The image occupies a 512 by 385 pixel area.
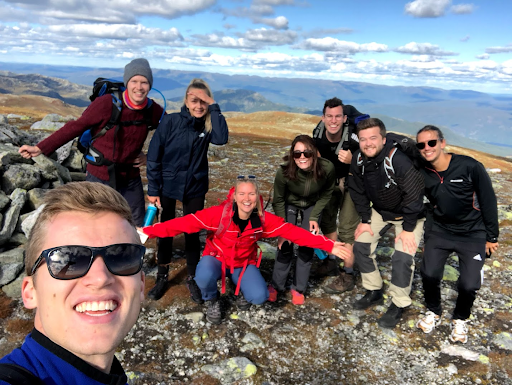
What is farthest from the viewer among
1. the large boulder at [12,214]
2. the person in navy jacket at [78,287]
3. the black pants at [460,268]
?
the large boulder at [12,214]

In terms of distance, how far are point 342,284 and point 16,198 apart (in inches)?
375

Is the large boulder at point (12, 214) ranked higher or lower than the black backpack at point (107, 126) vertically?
lower

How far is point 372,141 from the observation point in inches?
262

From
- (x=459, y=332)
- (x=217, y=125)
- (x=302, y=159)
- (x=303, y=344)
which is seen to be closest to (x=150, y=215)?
(x=217, y=125)

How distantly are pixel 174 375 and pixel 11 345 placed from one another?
3.28m

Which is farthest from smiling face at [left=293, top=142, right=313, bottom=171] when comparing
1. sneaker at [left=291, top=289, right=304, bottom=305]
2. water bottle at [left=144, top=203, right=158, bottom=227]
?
water bottle at [left=144, top=203, right=158, bottom=227]

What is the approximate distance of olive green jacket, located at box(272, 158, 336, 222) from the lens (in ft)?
24.8

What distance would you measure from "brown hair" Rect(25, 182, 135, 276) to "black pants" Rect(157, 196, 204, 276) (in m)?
5.07

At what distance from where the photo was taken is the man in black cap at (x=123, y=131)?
6617 mm

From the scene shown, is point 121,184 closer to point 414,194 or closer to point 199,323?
point 199,323

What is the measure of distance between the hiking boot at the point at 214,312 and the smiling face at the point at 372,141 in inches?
182

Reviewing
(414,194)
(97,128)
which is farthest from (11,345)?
(414,194)

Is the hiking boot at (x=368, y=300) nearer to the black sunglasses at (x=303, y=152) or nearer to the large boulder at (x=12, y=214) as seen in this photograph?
the black sunglasses at (x=303, y=152)

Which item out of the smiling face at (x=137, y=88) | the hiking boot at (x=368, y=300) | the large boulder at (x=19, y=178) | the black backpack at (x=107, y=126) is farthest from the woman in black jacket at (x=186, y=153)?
the large boulder at (x=19, y=178)
